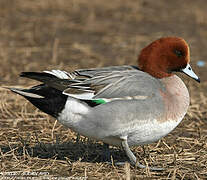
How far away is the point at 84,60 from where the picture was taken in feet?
25.7

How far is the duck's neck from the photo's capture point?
4.02 meters

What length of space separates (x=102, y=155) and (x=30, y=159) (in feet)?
2.01

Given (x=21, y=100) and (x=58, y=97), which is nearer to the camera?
(x=58, y=97)

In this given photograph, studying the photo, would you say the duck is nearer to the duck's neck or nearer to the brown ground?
the duck's neck

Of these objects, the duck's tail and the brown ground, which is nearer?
the duck's tail

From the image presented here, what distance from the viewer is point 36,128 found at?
17.2 ft

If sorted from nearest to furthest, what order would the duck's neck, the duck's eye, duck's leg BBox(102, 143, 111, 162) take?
1. the duck's neck
2. the duck's eye
3. duck's leg BBox(102, 143, 111, 162)

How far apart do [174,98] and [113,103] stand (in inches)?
19.4

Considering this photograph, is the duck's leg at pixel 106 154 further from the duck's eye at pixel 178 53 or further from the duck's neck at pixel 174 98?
the duck's eye at pixel 178 53

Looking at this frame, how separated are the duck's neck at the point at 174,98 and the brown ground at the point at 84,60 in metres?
0.43

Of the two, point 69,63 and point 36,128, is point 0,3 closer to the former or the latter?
point 69,63

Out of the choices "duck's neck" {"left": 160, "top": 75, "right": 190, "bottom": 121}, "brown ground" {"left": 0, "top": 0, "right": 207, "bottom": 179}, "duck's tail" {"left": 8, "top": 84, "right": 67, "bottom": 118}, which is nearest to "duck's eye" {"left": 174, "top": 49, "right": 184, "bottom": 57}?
Result: "duck's neck" {"left": 160, "top": 75, "right": 190, "bottom": 121}

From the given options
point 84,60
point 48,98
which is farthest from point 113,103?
point 84,60

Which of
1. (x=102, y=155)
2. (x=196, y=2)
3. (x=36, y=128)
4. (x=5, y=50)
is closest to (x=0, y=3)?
(x=5, y=50)
